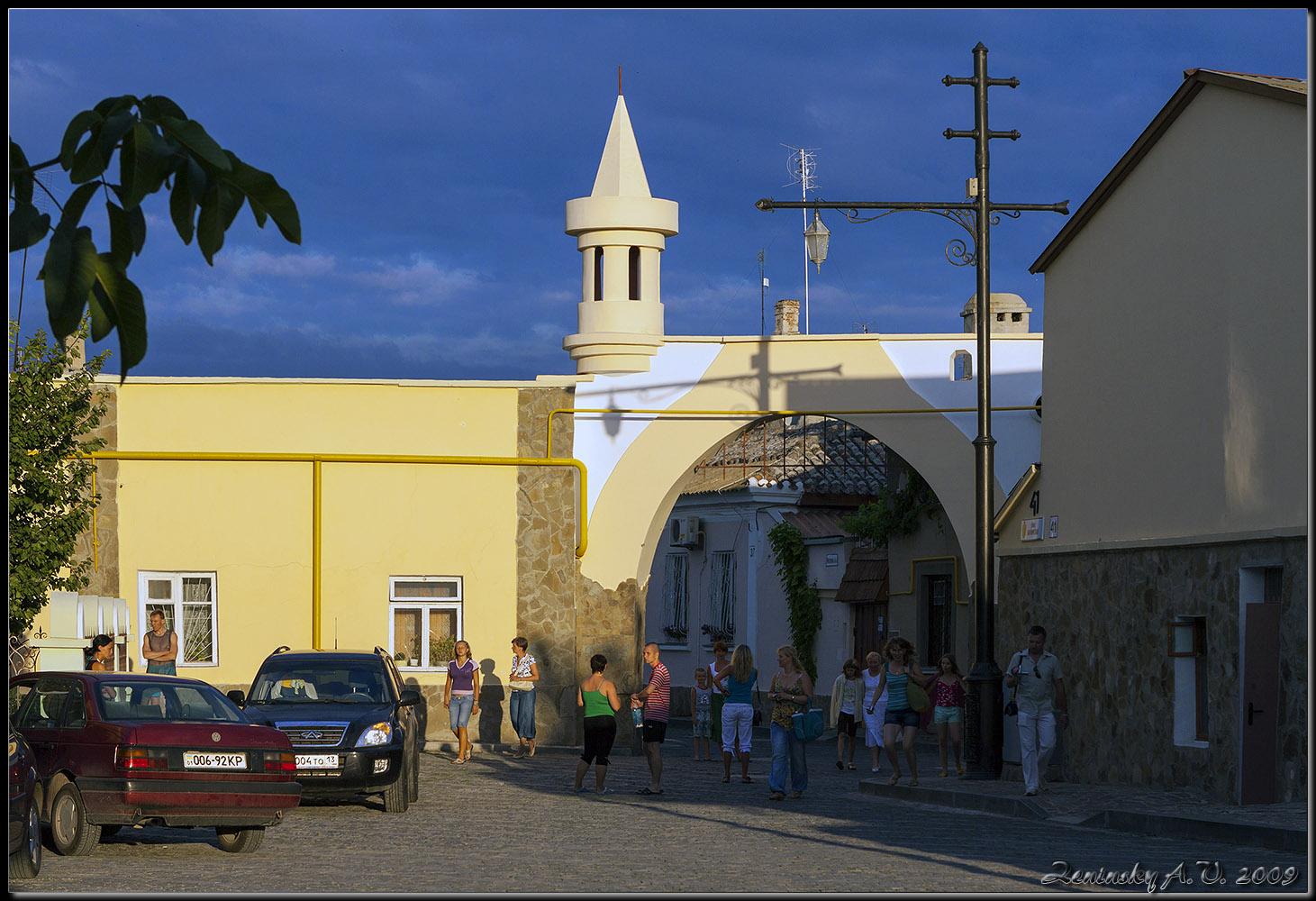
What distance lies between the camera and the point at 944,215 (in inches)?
744

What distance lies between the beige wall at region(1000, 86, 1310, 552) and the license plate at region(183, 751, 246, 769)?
Result: 30.1 ft

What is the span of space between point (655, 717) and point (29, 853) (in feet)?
29.2

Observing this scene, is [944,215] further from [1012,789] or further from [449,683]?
[449,683]

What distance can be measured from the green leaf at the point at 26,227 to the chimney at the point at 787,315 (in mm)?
36710

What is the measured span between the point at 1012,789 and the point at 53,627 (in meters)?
12.0

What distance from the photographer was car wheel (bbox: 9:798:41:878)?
10367 millimetres

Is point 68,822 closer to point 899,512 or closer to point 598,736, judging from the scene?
point 598,736

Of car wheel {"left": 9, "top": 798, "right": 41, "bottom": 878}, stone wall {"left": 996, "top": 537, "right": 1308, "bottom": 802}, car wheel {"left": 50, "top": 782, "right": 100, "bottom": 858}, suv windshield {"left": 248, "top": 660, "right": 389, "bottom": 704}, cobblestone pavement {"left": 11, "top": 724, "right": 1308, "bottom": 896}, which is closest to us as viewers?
car wheel {"left": 9, "top": 798, "right": 41, "bottom": 878}

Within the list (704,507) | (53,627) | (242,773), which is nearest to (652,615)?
(704,507)

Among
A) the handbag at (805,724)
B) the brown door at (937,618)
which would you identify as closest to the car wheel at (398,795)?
the handbag at (805,724)

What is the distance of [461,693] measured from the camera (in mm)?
22891

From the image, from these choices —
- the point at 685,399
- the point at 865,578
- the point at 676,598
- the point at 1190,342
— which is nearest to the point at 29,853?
the point at 1190,342

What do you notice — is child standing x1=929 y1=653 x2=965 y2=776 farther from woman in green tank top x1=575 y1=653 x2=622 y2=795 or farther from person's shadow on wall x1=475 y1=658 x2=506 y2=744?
person's shadow on wall x1=475 y1=658 x2=506 y2=744

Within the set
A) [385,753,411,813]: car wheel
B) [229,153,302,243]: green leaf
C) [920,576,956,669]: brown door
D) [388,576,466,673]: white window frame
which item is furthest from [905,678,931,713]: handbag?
[229,153,302,243]: green leaf
